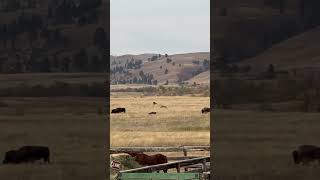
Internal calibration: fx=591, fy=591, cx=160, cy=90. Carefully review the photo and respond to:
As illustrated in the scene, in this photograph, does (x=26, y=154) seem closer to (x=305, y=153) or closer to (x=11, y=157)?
(x=11, y=157)

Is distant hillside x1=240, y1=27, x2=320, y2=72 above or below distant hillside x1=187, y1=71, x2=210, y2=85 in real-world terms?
below

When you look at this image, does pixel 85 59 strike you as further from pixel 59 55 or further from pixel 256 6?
pixel 256 6

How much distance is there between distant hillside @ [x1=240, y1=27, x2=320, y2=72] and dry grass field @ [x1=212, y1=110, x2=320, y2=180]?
68 cm

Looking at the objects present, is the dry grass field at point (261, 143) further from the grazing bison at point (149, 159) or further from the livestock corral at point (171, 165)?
the grazing bison at point (149, 159)

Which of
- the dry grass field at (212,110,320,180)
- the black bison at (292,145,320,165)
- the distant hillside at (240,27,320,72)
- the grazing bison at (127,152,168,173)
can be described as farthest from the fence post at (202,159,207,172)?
the distant hillside at (240,27,320,72)

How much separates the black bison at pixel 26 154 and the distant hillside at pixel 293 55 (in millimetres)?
3083

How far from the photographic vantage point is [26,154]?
8.34 meters

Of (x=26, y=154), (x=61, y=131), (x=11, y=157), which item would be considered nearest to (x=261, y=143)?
(x=61, y=131)

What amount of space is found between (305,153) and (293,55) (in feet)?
4.59

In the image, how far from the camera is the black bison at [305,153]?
814 cm

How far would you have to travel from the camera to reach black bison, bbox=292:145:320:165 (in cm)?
814

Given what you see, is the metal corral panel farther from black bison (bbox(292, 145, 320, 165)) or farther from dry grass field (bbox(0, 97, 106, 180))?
black bison (bbox(292, 145, 320, 165))

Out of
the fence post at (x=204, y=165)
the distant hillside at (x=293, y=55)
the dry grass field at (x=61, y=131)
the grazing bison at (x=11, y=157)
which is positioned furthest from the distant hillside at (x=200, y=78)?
the grazing bison at (x=11, y=157)

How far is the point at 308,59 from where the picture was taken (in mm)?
8359
